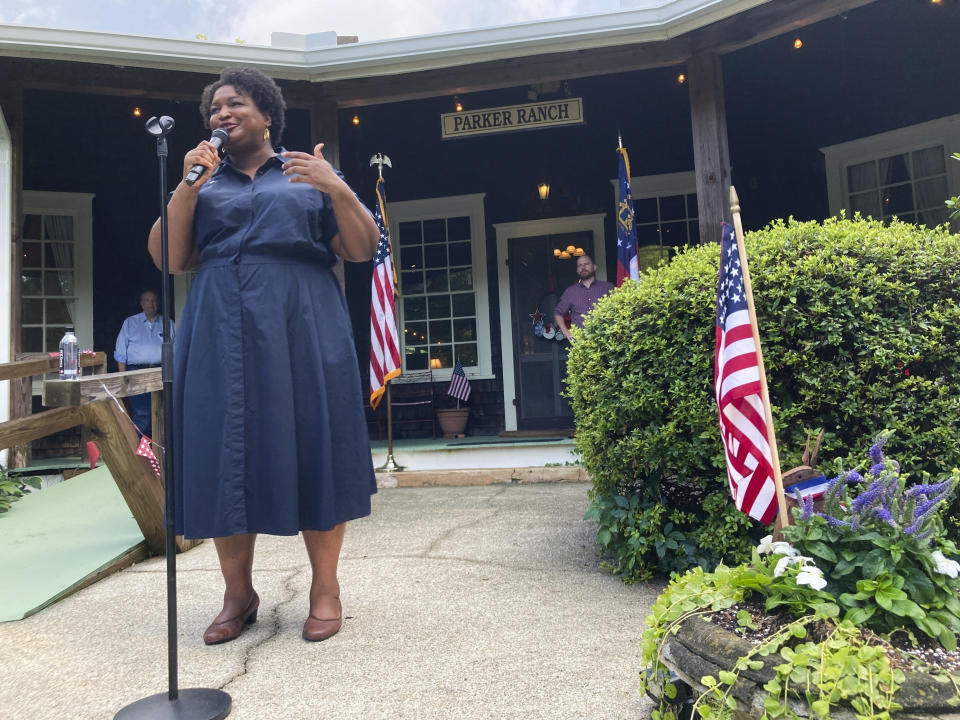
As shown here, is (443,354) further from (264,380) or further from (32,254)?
(264,380)

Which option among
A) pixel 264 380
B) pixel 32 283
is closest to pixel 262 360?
pixel 264 380

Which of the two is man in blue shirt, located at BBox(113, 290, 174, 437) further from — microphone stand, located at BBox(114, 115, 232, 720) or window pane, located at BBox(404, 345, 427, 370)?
microphone stand, located at BBox(114, 115, 232, 720)

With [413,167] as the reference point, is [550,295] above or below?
below

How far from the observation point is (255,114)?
2.41 m

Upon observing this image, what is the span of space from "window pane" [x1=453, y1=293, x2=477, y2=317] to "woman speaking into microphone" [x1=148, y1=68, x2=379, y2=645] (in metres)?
5.98

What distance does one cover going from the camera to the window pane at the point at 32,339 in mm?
7820

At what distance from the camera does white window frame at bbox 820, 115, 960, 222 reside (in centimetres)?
652

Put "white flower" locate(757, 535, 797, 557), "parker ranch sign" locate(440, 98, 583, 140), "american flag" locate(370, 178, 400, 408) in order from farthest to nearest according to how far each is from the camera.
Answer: "parker ranch sign" locate(440, 98, 583, 140)
"american flag" locate(370, 178, 400, 408)
"white flower" locate(757, 535, 797, 557)

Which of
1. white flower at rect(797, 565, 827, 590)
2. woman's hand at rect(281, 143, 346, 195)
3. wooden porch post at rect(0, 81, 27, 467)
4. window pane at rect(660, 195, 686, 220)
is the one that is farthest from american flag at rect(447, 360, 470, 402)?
white flower at rect(797, 565, 827, 590)

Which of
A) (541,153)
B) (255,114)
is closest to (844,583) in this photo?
(255,114)

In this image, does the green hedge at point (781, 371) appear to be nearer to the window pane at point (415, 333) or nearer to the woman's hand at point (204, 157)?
the woman's hand at point (204, 157)

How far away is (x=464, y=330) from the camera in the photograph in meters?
8.41

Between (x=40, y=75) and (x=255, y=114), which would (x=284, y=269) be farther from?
(x=40, y=75)

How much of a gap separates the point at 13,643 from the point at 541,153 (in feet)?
22.9
